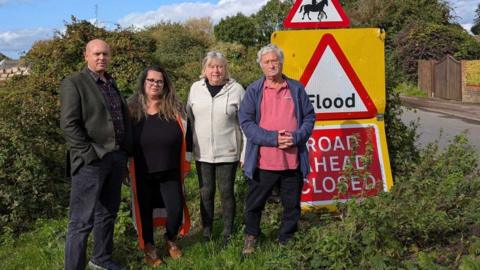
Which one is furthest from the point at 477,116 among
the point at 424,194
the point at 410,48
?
the point at 424,194

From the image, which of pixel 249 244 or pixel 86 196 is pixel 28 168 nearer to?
pixel 86 196

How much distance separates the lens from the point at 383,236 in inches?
140

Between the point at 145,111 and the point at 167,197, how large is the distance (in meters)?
0.73

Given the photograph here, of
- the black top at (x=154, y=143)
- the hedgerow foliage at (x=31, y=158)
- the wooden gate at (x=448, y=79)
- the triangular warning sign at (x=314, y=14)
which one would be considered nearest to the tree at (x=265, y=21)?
the wooden gate at (x=448, y=79)

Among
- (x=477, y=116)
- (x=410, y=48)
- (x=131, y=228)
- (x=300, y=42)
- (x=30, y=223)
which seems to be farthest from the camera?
(x=410, y=48)

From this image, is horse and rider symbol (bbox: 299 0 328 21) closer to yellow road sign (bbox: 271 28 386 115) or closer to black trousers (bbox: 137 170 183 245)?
yellow road sign (bbox: 271 28 386 115)

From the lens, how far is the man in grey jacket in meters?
3.80

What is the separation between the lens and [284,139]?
405cm

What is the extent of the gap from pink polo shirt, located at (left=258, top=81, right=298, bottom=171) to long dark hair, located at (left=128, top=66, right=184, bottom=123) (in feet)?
2.43

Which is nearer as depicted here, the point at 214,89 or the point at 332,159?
the point at 214,89

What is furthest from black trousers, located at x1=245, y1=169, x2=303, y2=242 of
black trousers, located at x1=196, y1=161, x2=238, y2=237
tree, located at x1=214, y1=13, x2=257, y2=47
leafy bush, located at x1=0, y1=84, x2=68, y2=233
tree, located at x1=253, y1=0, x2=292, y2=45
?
tree, located at x1=214, y1=13, x2=257, y2=47

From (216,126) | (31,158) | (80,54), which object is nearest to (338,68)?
(216,126)

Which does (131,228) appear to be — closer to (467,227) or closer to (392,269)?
(392,269)

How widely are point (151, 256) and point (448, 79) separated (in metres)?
22.7
